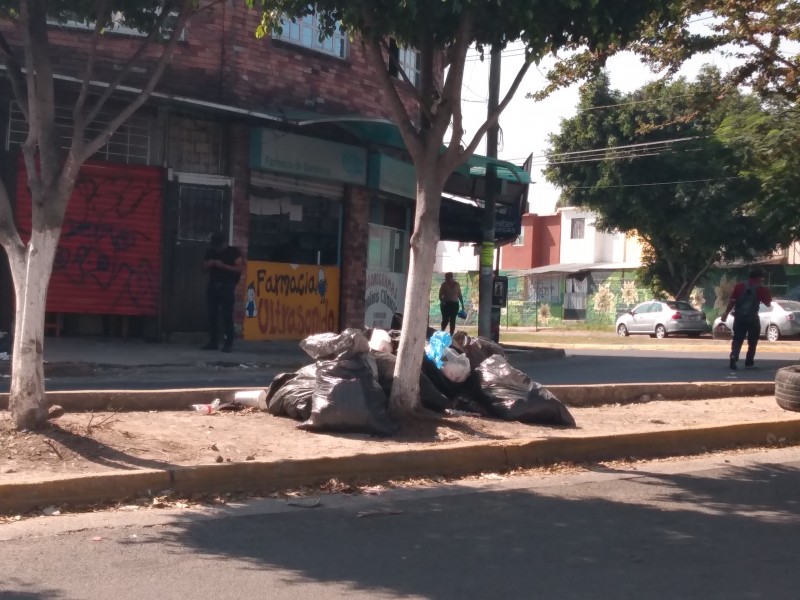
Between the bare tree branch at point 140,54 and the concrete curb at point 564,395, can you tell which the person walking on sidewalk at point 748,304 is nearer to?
the concrete curb at point 564,395

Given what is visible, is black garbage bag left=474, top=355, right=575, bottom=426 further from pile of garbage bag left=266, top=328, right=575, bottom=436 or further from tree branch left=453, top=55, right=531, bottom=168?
tree branch left=453, top=55, right=531, bottom=168

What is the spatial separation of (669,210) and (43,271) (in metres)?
34.7

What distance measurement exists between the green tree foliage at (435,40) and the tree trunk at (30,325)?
276 cm

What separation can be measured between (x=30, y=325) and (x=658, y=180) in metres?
34.6

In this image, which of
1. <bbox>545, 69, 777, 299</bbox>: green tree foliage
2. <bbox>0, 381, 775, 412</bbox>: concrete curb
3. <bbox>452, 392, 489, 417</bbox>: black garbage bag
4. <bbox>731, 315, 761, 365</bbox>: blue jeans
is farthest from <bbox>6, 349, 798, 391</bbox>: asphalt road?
<bbox>545, 69, 777, 299</bbox>: green tree foliage

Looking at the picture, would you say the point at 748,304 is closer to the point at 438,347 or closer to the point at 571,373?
the point at 571,373

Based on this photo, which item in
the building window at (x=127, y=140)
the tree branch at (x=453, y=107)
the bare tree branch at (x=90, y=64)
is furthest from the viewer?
the building window at (x=127, y=140)

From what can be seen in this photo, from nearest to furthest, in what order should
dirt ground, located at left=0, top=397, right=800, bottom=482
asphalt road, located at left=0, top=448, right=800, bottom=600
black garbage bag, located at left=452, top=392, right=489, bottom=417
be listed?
asphalt road, located at left=0, top=448, right=800, bottom=600, dirt ground, located at left=0, top=397, right=800, bottom=482, black garbage bag, located at left=452, top=392, right=489, bottom=417

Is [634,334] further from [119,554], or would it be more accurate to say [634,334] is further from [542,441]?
[119,554]

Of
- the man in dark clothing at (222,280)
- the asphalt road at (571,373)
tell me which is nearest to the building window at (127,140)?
the man in dark clothing at (222,280)

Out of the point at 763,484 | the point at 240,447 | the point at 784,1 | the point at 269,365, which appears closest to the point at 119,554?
the point at 240,447

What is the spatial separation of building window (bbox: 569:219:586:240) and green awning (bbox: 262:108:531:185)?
33903 millimetres

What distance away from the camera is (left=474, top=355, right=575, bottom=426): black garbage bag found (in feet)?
29.2

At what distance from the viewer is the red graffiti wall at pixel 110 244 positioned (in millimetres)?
14680
